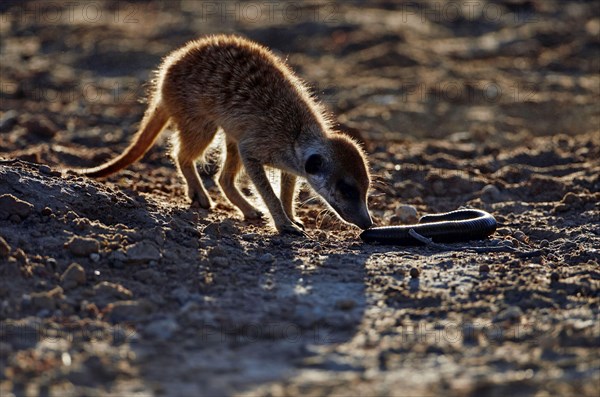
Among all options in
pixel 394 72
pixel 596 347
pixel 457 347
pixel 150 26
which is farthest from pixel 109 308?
pixel 150 26

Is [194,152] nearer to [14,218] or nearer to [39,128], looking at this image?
[14,218]

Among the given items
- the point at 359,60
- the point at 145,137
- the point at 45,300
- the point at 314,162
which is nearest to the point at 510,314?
the point at 314,162

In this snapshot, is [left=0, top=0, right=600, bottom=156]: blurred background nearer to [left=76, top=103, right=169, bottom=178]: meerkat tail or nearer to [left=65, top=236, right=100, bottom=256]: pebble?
[left=76, top=103, right=169, bottom=178]: meerkat tail

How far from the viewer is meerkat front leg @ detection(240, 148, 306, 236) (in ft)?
25.0

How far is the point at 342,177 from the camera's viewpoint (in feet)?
25.0

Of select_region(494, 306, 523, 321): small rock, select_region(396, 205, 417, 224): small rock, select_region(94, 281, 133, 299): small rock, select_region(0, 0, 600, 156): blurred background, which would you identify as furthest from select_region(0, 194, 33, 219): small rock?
select_region(0, 0, 600, 156): blurred background

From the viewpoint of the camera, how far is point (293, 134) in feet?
26.3

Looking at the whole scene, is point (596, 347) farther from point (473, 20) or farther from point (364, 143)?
point (473, 20)

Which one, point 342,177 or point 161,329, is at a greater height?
point 342,177

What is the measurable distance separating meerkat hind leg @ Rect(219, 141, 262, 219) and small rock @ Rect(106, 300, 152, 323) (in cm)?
286

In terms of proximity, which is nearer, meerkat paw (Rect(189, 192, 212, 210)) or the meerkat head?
the meerkat head

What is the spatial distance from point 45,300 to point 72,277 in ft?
1.11

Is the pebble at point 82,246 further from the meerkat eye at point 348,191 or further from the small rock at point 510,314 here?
the small rock at point 510,314

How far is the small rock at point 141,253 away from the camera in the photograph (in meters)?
6.19
